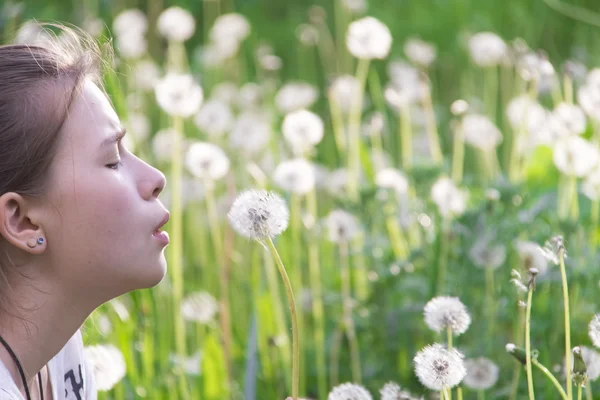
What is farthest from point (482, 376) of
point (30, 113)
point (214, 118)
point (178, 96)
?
point (214, 118)

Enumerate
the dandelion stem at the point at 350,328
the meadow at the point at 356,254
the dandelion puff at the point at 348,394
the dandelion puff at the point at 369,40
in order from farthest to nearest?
the dandelion puff at the point at 369,40 < the dandelion stem at the point at 350,328 < the meadow at the point at 356,254 < the dandelion puff at the point at 348,394

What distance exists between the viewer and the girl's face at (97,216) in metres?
0.97

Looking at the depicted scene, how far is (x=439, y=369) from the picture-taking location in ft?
2.94

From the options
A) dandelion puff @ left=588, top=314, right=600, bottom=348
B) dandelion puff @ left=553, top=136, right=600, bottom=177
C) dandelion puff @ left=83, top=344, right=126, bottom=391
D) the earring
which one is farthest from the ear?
dandelion puff @ left=553, top=136, right=600, bottom=177

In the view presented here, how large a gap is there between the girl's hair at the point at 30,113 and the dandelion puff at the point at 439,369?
0.44 m

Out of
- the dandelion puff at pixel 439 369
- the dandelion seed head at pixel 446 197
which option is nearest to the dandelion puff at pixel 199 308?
the dandelion seed head at pixel 446 197

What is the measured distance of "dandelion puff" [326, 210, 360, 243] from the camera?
65.6 inches

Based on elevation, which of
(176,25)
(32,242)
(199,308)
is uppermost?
(176,25)

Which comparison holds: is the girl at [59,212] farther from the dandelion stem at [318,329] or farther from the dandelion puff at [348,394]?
the dandelion stem at [318,329]

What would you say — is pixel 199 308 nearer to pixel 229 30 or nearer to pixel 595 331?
pixel 595 331

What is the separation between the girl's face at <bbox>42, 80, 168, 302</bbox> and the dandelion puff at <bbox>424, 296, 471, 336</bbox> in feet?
1.02

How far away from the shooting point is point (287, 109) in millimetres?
2479

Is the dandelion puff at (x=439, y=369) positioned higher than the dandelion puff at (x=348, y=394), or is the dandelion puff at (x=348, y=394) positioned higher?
the dandelion puff at (x=439, y=369)

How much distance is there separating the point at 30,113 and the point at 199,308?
808mm
